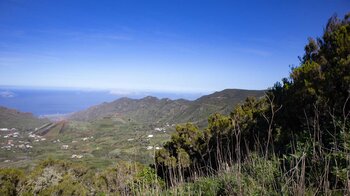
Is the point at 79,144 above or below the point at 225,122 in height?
below

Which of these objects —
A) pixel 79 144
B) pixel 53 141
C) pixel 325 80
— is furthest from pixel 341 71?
pixel 53 141

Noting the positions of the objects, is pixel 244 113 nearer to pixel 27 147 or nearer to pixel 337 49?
pixel 337 49

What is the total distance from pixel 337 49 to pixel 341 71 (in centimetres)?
128

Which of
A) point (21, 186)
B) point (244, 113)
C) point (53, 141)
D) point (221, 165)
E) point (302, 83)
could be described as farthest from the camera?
point (53, 141)

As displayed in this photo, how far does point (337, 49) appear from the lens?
1044 centimetres

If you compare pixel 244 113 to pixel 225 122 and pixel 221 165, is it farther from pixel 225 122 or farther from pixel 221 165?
pixel 221 165

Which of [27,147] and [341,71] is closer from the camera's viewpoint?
[341,71]

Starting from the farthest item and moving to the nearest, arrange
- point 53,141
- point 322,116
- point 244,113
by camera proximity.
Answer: point 53,141
point 244,113
point 322,116

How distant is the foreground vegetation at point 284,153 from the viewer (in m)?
3.44

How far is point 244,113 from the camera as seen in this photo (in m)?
20.2

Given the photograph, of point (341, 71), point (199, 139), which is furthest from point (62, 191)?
point (341, 71)

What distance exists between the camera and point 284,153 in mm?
6539

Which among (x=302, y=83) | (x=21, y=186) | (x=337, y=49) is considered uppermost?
(x=337, y=49)

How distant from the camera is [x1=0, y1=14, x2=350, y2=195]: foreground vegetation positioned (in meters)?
3.44
